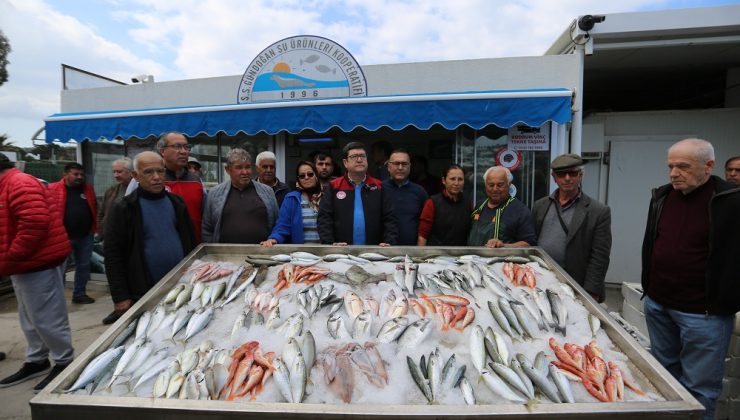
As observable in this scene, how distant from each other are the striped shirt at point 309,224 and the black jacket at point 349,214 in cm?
24

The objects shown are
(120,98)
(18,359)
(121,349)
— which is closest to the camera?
(121,349)

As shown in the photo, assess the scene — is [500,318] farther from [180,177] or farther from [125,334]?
[180,177]

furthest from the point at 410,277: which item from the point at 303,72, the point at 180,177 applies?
the point at 303,72

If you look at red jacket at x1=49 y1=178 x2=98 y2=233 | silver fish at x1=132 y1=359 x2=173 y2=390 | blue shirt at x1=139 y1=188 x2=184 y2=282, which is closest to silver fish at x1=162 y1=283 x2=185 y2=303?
silver fish at x1=132 y1=359 x2=173 y2=390

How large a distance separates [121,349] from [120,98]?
23.1ft

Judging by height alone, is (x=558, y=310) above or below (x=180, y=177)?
below

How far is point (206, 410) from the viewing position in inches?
53.3

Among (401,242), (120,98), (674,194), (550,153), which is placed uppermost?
(120,98)

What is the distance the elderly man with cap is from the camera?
2961mm

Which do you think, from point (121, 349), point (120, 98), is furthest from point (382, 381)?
point (120, 98)

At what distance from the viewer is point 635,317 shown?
377cm

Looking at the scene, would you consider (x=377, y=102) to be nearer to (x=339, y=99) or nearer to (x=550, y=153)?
(x=339, y=99)

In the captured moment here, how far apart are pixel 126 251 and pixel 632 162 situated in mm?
7457

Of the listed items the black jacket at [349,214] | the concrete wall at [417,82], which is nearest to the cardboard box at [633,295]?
the black jacket at [349,214]
